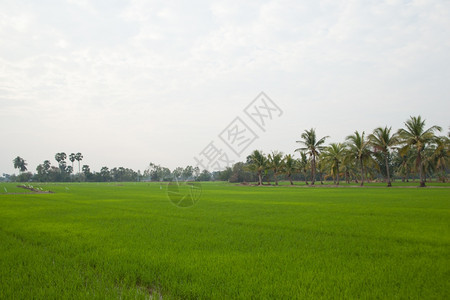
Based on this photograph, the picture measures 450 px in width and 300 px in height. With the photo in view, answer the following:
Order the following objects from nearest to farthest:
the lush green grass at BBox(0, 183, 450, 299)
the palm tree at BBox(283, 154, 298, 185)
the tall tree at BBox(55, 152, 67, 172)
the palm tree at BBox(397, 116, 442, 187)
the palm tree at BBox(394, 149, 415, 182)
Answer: the lush green grass at BBox(0, 183, 450, 299)
the palm tree at BBox(397, 116, 442, 187)
the palm tree at BBox(394, 149, 415, 182)
the palm tree at BBox(283, 154, 298, 185)
the tall tree at BBox(55, 152, 67, 172)

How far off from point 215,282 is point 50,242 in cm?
539

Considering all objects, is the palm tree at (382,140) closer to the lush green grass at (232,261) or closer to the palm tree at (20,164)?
the lush green grass at (232,261)

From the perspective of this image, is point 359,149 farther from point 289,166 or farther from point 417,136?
point 289,166

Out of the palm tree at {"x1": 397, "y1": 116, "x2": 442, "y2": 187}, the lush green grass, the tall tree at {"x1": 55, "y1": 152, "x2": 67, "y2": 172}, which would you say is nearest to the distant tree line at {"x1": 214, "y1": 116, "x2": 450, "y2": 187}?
the palm tree at {"x1": 397, "y1": 116, "x2": 442, "y2": 187}

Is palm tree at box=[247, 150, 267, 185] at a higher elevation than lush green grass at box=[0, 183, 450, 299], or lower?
higher

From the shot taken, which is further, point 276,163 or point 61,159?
point 61,159

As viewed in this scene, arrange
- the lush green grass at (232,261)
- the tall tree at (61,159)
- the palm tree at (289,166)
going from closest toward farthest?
the lush green grass at (232,261), the palm tree at (289,166), the tall tree at (61,159)

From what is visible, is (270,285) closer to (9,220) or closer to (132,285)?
(132,285)

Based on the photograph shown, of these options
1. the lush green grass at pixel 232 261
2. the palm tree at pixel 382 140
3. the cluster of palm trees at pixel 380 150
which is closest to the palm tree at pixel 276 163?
the cluster of palm trees at pixel 380 150

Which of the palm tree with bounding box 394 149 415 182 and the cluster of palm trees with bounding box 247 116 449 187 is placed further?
the palm tree with bounding box 394 149 415 182

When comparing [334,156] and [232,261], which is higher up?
[334,156]

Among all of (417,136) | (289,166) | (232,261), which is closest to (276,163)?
(289,166)

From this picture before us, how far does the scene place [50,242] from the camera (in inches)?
295

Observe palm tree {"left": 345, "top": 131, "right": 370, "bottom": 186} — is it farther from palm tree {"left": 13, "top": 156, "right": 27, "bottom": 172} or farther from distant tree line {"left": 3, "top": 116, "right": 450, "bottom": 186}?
palm tree {"left": 13, "top": 156, "right": 27, "bottom": 172}
